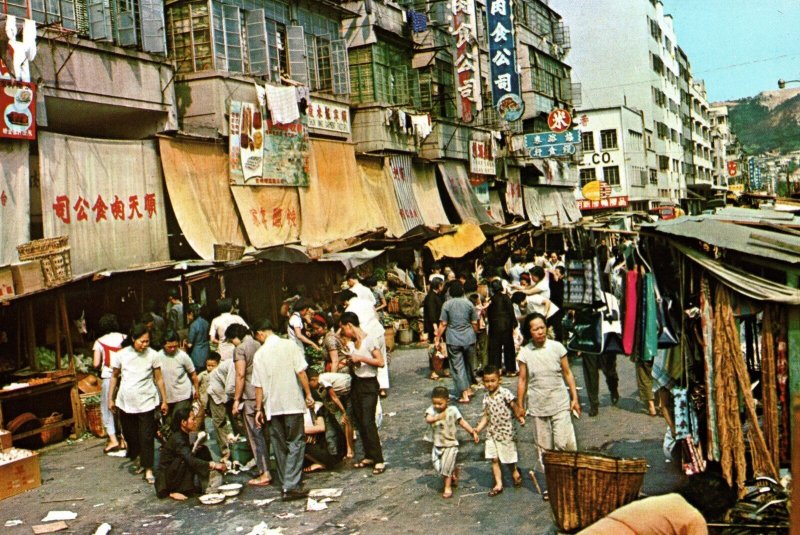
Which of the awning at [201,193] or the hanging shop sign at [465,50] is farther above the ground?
the hanging shop sign at [465,50]

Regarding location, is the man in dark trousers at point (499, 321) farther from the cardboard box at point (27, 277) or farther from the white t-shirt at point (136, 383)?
the cardboard box at point (27, 277)

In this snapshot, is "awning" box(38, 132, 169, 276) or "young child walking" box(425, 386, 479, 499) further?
"awning" box(38, 132, 169, 276)

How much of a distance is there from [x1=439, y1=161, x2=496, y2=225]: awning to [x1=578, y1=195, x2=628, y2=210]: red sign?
76.0ft

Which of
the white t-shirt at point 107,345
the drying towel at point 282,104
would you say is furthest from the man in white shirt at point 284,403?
the drying towel at point 282,104

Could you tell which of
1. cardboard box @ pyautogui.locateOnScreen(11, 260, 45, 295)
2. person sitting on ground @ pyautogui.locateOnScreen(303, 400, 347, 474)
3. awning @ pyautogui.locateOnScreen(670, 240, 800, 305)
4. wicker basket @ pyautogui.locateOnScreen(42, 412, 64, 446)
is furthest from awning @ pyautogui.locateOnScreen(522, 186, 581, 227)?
A: awning @ pyautogui.locateOnScreen(670, 240, 800, 305)

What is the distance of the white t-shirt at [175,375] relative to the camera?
382 inches

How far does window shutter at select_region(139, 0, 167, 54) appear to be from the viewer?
16609mm

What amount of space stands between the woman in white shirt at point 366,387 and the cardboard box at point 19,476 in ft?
12.9

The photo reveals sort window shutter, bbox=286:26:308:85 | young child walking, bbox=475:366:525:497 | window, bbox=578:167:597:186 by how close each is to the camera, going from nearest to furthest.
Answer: young child walking, bbox=475:366:525:497
window shutter, bbox=286:26:308:85
window, bbox=578:167:597:186

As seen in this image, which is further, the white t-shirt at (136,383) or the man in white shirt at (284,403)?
the white t-shirt at (136,383)

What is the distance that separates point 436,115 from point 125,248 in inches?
711

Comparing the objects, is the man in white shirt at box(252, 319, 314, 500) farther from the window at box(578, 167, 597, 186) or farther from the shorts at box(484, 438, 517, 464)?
the window at box(578, 167, 597, 186)

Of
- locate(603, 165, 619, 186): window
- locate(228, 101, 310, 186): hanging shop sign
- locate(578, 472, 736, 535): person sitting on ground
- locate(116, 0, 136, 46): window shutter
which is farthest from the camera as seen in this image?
locate(603, 165, 619, 186): window

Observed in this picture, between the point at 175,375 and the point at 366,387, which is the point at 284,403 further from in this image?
the point at 175,375
